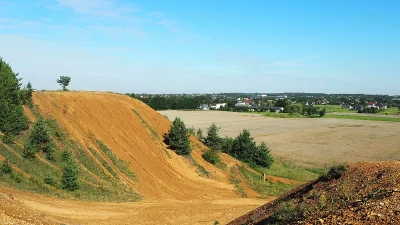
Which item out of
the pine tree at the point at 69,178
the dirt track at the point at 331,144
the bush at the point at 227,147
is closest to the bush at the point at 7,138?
the pine tree at the point at 69,178

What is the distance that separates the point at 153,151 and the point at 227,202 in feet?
40.5

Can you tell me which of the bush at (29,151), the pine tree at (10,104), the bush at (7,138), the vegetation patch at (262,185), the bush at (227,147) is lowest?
the vegetation patch at (262,185)

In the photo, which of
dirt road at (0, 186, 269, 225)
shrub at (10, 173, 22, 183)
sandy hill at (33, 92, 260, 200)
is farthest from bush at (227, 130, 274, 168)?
shrub at (10, 173, 22, 183)

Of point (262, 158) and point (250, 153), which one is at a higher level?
point (250, 153)

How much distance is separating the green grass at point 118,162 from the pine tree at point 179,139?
757 cm

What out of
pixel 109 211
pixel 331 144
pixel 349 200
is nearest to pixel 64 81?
pixel 109 211

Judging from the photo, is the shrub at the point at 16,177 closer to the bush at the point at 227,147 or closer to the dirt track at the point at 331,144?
the bush at the point at 227,147

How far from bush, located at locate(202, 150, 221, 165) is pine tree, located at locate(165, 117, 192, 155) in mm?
2615

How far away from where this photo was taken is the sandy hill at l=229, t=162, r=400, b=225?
9312 millimetres

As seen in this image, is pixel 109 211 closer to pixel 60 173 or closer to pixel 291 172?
pixel 60 173

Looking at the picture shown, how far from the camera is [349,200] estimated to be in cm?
1119

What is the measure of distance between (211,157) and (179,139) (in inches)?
194

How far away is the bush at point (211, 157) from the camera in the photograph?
133 ft

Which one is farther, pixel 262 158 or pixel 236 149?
pixel 236 149
